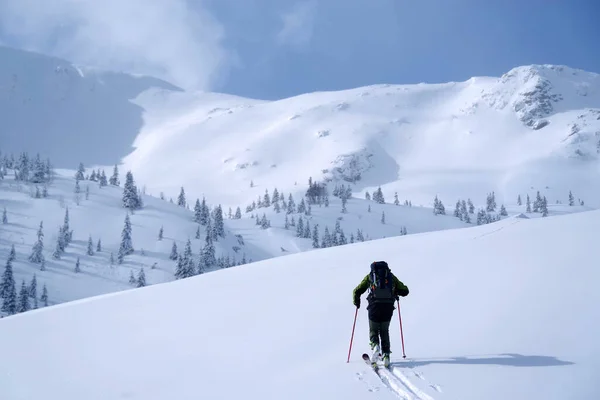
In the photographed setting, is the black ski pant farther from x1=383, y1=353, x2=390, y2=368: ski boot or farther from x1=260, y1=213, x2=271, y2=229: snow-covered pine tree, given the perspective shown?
x1=260, y1=213, x2=271, y2=229: snow-covered pine tree

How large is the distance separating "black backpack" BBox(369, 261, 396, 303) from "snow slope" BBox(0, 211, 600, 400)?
3.80 feet

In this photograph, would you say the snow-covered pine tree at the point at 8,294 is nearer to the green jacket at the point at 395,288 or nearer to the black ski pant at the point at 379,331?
the green jacket at the point at 395,288

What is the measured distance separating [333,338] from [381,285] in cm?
201

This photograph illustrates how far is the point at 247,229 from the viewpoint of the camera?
152m

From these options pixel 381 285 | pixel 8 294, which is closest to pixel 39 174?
pixel 8 294

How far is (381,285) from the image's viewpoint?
24.4 feet

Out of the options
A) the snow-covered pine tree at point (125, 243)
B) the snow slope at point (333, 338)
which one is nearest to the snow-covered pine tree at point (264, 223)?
the snow-covered pine tree at point (125, 243)

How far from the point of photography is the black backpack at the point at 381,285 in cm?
736

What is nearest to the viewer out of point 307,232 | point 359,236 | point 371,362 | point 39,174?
point 371,362

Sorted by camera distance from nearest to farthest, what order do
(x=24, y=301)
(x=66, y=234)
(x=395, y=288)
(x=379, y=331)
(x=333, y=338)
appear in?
(x=379, y=331) < (x=395, y=288) < (x=333, y=338) < (x=24, y=301) < (x=66, y=234)

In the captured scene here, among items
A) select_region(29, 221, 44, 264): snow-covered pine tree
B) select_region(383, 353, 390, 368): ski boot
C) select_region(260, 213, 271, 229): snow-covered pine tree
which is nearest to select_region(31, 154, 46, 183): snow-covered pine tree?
select_region(29, 221, 44, 264): snow-covered pine tree

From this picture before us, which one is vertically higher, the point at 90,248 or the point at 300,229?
the point at 300,229

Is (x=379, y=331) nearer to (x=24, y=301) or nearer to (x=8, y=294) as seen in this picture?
(x=8, y=294)

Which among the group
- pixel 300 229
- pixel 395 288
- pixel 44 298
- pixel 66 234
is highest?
pixel 300 229
